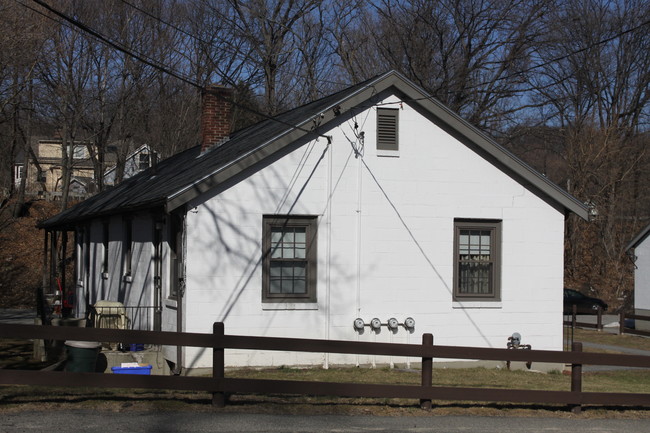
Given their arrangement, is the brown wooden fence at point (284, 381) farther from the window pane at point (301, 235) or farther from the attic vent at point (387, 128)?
the attic vent at point (387, 128)

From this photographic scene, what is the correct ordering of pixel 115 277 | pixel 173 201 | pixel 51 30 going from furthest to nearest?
1. pixel 51 30
2. pixel 115 277
3. pixel 173 201

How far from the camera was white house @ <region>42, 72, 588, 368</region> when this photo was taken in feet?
48.7

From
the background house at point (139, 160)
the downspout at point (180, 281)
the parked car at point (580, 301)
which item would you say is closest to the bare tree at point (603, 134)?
the parked car at point (580, 301)

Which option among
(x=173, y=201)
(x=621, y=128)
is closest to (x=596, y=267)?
(x=621, y=128)

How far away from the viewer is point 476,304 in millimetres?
16312

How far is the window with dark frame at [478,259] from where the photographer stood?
53.9ft

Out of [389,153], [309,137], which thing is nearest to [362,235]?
[389,153]

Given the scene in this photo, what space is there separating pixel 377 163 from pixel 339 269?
230 centimetres

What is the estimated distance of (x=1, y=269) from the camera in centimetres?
3597

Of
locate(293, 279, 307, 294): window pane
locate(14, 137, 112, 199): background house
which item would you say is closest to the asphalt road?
locate(293, 279, 307, 294): window pane

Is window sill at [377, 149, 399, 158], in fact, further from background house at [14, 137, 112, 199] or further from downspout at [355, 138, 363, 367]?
background house at [14, 137, 112, 199]

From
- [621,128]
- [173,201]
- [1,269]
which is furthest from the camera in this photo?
[621,128]

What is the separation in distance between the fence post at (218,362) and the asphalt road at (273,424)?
0.30 m

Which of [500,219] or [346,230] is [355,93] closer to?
[346,230]
